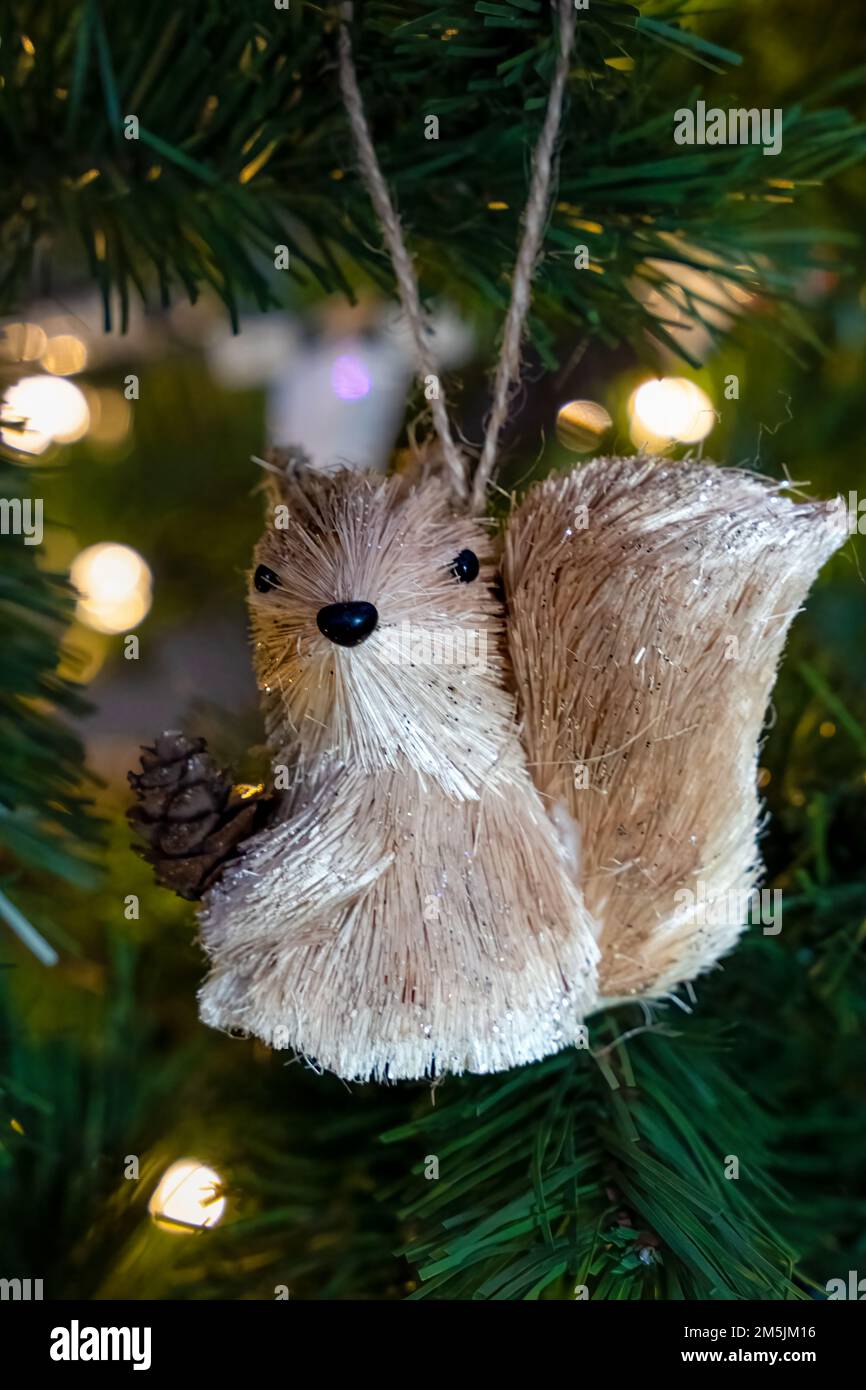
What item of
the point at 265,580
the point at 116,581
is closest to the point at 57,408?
the point at 116,581

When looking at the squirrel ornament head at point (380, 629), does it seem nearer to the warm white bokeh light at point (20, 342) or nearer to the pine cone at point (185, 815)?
the pine cone at point (185, 815)

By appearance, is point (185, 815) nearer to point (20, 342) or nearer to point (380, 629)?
point (380, 629)

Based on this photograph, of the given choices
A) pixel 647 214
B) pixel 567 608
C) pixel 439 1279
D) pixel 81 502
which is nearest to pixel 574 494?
pixel 567 608

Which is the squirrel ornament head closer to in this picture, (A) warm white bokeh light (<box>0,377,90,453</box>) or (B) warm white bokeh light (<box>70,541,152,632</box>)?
(A) warm white bokeh light (<box>0,377,90,453</box>)

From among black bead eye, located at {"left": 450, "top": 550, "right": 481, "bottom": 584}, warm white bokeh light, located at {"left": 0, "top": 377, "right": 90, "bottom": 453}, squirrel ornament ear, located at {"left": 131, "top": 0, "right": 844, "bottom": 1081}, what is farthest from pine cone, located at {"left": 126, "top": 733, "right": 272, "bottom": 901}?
warm white bokeh light, located at {"left": 0, "top": 377, "right": 90, "bottom": 453}

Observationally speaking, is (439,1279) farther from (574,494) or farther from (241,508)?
(241,508)

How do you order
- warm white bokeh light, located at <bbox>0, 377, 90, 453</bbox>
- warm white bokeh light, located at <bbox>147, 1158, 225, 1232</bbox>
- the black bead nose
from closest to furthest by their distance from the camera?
1. the black bead nose
2. warm white bokeh light, located at <bbox>147, 1158, 225, 1232</bbox>
3. warm white bokeh light, located at <bbox>0, 377, 90, 453</bbox>
